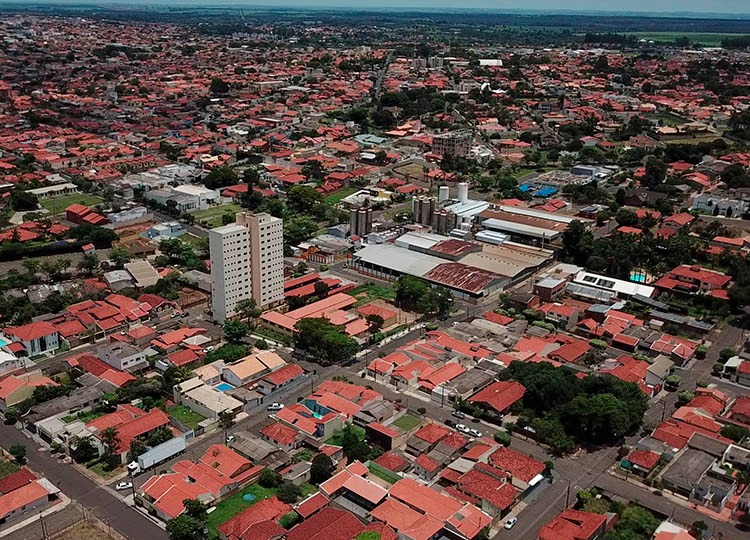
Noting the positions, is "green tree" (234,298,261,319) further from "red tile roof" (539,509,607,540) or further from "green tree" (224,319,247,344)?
"red tile roof" (539,509,607,540)

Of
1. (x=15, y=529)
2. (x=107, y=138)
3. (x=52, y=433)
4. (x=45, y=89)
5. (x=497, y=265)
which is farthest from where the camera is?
(x=45, y=89)

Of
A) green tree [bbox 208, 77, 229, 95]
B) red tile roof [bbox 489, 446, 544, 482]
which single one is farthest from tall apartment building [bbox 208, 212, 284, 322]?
green tree [bbox 208, 77, 229, 95]

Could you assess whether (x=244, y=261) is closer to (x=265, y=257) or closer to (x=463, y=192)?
(x=265, y=257)

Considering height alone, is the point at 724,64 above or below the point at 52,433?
above

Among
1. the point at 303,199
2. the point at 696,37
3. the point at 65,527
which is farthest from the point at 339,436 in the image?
the point at 696,37

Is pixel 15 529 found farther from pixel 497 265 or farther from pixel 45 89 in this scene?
pixel 45 89

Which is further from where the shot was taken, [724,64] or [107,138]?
[724,64]

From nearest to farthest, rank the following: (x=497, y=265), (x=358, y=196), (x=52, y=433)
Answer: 1. (x=52, y=433)
2. (x=497, y=265)
3. (x=358, y=196)

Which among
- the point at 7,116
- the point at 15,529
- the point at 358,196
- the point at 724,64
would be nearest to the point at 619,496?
the point at 15,529
